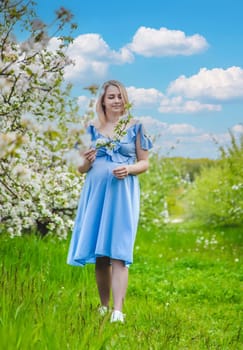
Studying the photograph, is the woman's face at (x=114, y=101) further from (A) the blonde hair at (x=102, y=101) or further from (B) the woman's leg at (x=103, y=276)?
(B) the woman's leg at (x=103, y=276)

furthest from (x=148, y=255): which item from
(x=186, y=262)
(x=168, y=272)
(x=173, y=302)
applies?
(x=173, y=302)

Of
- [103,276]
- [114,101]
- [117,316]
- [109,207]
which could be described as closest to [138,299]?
[103,276]

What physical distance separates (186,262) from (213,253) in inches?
74.1

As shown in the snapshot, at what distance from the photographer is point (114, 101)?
5.41m

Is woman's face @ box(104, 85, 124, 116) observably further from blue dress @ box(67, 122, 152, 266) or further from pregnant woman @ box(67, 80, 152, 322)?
blue dress @ box(67, 122, 152, 266)

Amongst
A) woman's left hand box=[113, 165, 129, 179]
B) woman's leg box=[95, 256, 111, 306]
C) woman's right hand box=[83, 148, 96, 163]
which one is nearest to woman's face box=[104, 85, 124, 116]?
woman's right hand box=[83, 148, 96, 163]

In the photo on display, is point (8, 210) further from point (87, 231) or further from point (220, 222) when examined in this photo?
point (220, 222)

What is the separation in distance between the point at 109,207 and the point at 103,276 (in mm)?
639

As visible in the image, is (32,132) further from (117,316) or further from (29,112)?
(117,316)

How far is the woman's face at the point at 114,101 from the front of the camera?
5.42 meters

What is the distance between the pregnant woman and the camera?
525cm

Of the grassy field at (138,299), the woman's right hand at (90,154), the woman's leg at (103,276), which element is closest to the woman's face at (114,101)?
the woman's right hand at (90,154)

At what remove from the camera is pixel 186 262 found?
32.3 ft

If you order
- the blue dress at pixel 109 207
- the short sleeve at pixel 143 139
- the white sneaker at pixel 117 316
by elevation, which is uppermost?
the short sleeve at pixel 143 139
